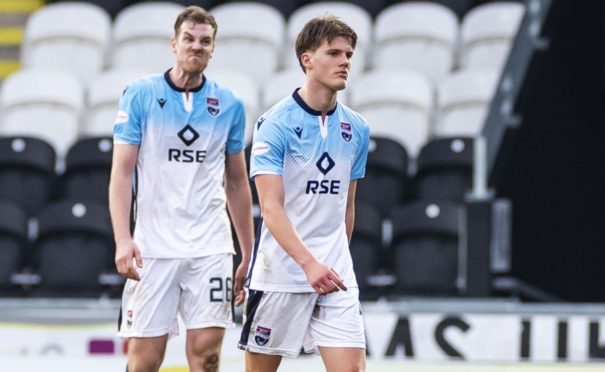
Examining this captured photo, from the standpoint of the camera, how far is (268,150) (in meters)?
5.89

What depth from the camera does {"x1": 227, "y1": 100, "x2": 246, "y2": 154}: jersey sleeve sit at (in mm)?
6711

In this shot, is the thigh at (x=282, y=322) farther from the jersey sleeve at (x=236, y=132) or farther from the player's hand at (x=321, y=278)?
the jersey sleeve at (x=236, y=132)

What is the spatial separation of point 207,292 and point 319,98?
1.10m

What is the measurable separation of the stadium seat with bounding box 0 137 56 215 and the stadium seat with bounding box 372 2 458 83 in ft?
10.3

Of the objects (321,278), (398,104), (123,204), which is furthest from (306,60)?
(398,104)

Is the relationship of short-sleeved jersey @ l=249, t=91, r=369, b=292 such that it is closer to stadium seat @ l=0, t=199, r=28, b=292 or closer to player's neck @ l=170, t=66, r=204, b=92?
player's neck @ l=170, t=66, r=204, b=92

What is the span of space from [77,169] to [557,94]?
3401 millimetres

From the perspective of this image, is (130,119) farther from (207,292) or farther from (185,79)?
(207,292)

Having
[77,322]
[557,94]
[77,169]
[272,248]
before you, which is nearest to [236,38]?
[77,169]

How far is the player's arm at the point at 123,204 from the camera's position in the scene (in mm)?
6289

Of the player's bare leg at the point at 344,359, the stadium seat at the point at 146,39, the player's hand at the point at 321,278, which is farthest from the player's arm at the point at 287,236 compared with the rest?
the stadium seat at the point at 146,39

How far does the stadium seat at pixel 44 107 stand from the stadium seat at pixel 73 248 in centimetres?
179

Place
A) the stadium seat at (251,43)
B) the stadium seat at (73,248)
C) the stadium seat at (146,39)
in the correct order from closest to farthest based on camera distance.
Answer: the stadium seat at (73,248) → the stadium seat at (251,43) → the stadium seat at (146,39)

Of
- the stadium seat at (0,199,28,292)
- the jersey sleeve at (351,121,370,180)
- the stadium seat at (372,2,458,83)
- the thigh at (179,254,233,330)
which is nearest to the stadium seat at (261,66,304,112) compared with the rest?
the stadium seat at (372,2,458,83)
